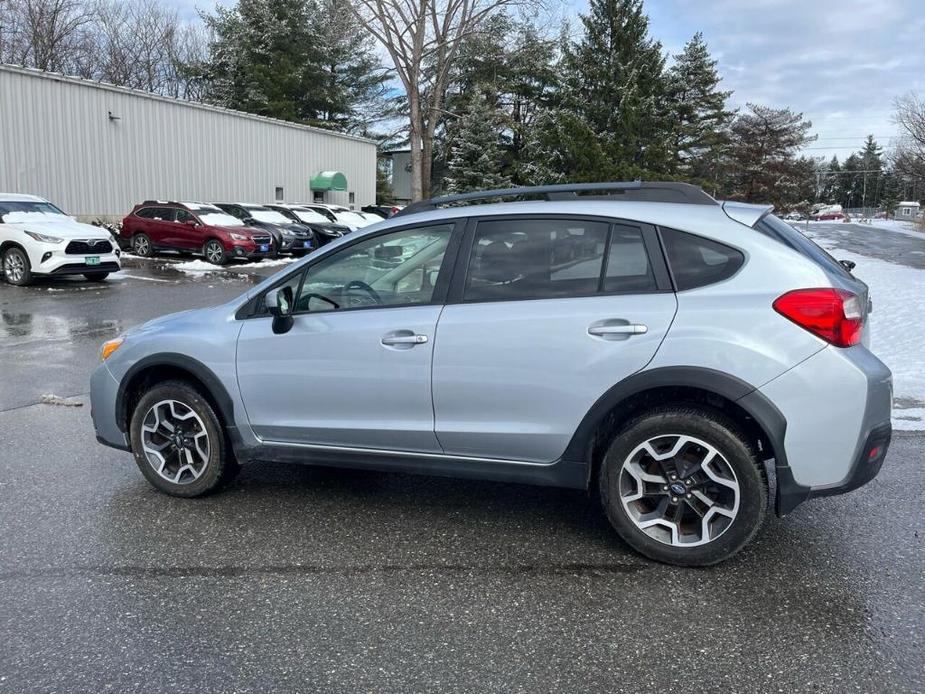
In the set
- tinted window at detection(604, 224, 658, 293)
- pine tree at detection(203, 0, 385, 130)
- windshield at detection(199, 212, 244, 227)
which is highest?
pine tree at detection(203, 0, 385, 130)

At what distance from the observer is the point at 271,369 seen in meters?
4.17

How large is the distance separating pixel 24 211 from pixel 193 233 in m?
5.51

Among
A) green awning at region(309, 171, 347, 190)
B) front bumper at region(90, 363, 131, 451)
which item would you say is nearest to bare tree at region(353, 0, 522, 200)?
green awning at region(309, 171, 347, 190)

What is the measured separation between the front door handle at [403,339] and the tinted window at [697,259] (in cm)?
125

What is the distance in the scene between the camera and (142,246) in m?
22.2

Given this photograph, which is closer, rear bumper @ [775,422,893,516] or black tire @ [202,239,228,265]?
rear bumper @ [775,422,893,516]

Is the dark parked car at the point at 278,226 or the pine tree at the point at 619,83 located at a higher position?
the pine tree at the point at 619,83

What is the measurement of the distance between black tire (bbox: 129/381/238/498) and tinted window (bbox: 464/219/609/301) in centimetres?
170

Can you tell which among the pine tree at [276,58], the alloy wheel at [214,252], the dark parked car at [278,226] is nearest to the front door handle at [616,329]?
the alloy wheel at [214,252]

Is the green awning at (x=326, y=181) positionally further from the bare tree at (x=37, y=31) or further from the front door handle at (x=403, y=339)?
the front door handle at (x=403, y=339)

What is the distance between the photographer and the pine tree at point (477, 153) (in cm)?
4059

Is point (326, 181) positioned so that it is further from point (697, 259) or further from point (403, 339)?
point (697, 259)

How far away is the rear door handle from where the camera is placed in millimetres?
3811

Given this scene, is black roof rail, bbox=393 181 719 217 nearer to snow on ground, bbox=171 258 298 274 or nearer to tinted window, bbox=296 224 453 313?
tinted window, bbox=296 224 453 313
